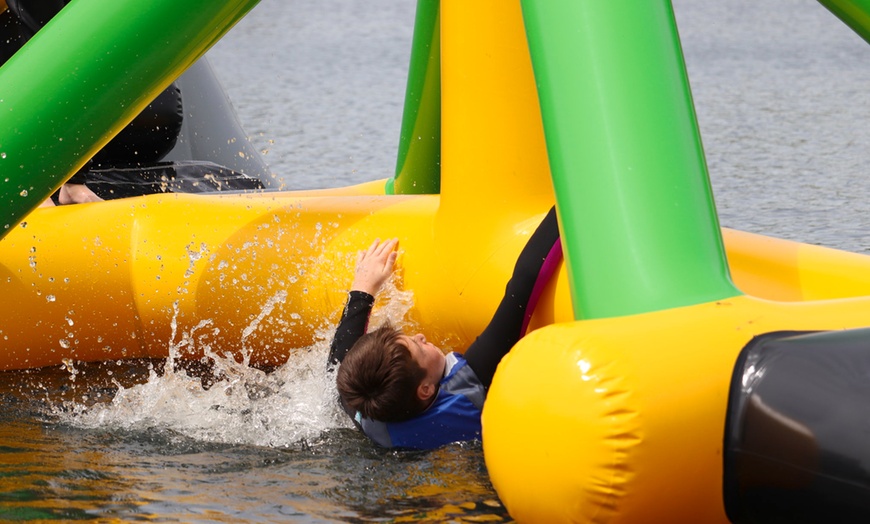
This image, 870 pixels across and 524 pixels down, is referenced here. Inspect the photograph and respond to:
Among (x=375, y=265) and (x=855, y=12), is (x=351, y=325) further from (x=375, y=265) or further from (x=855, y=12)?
(x=855, y=12)

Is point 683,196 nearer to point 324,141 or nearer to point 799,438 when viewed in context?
point 799,438

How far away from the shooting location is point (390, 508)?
2410mm

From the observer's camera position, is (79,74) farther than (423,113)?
No

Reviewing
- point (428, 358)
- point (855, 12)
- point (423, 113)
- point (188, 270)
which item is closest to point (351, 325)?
point (428, 358)

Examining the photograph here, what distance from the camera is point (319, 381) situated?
3.08 meters

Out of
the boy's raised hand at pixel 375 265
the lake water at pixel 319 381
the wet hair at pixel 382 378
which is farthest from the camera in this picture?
the boy's raised hand at pixel 375 265

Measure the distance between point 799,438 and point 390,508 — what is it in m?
0.82

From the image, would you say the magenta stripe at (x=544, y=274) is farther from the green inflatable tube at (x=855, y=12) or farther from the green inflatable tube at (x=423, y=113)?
the green inflatable tube at (x=423, y=113)

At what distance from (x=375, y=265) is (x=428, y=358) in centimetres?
47

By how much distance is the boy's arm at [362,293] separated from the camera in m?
2.97

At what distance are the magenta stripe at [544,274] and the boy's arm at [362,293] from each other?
1.42 feet

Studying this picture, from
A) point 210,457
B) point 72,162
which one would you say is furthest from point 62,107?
point 210,457

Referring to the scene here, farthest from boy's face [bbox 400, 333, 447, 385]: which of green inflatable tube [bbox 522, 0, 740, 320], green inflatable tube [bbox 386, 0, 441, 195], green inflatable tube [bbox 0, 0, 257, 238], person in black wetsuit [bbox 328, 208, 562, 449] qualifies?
green inflatable tube [bbox 386, 0, 441, 195]

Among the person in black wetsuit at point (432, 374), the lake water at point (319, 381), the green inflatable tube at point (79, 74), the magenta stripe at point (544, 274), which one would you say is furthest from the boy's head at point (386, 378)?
the green inflatable tube at point (79, 74)
